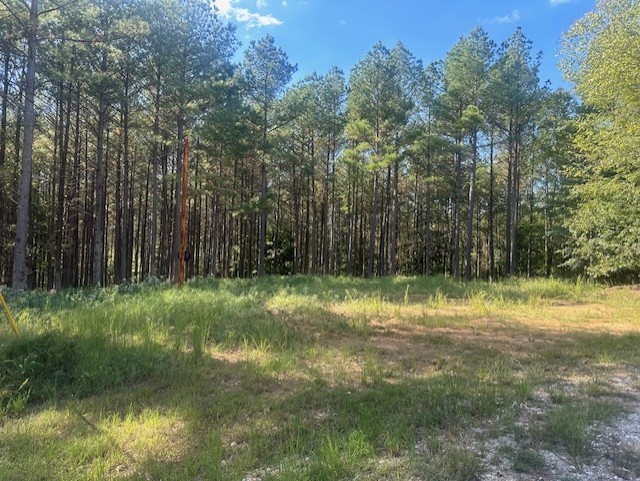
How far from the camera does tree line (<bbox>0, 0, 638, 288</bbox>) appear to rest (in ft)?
46.2

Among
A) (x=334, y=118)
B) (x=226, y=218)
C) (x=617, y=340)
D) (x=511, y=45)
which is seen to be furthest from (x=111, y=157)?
(x=617, y=340)

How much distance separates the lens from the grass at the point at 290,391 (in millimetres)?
2852

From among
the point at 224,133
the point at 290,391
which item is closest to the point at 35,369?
the point at 290,391

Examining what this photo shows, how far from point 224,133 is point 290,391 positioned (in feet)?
46.1

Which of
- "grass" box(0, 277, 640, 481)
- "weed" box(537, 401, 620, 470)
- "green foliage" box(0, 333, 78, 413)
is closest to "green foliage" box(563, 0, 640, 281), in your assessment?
"grass" box(0, 277, 640, 481)

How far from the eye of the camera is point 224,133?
16500 mm

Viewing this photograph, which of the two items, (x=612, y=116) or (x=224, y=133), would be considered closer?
(x=612, y=116)

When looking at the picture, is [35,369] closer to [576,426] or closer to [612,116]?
[576,426]

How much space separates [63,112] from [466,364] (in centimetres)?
1962

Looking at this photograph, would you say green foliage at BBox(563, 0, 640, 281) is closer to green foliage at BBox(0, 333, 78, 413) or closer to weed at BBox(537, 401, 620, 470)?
weed at BBox(537, 401, 620, 470)

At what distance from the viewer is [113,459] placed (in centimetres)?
294

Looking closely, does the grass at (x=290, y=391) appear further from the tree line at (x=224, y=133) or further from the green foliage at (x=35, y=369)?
the tree line at (x=224, y=133)

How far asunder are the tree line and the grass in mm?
7431

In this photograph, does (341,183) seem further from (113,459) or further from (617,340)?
(113,459)
